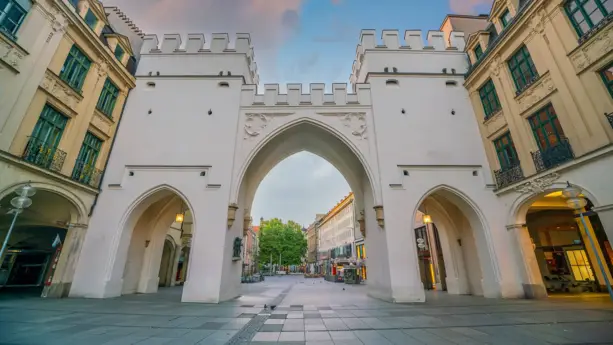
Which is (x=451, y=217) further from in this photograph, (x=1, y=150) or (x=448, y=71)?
(x=1, y=150)

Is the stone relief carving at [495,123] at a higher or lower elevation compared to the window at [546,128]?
higher

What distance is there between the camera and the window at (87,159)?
36.6 ft

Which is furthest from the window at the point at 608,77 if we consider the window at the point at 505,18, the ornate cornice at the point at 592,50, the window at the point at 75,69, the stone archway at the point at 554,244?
the window at the point at 75,69

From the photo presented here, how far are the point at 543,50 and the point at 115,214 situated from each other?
19849mm

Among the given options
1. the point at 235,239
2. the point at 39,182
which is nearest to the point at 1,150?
the point at 39,182

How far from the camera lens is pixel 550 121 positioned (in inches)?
387

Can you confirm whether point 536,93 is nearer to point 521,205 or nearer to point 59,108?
point 521,205

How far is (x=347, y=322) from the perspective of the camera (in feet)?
21.5

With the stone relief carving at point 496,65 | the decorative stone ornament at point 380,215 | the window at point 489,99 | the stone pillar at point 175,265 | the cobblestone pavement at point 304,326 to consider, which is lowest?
the cobblestone pavement at point 304,326

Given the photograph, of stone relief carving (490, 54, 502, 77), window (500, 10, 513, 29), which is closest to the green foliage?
stone relief carving (490, 54, 502, 77)

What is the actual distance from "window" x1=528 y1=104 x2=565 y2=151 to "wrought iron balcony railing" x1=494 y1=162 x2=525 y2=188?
124 centimetres

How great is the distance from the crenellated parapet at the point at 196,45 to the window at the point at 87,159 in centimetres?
632

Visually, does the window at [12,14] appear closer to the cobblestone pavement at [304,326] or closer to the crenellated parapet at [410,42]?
the cobblestone pavement at [304,326]

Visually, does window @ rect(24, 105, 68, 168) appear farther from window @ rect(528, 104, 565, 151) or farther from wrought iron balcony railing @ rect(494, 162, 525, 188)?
window @ rect(528, 104, 565, 151)
